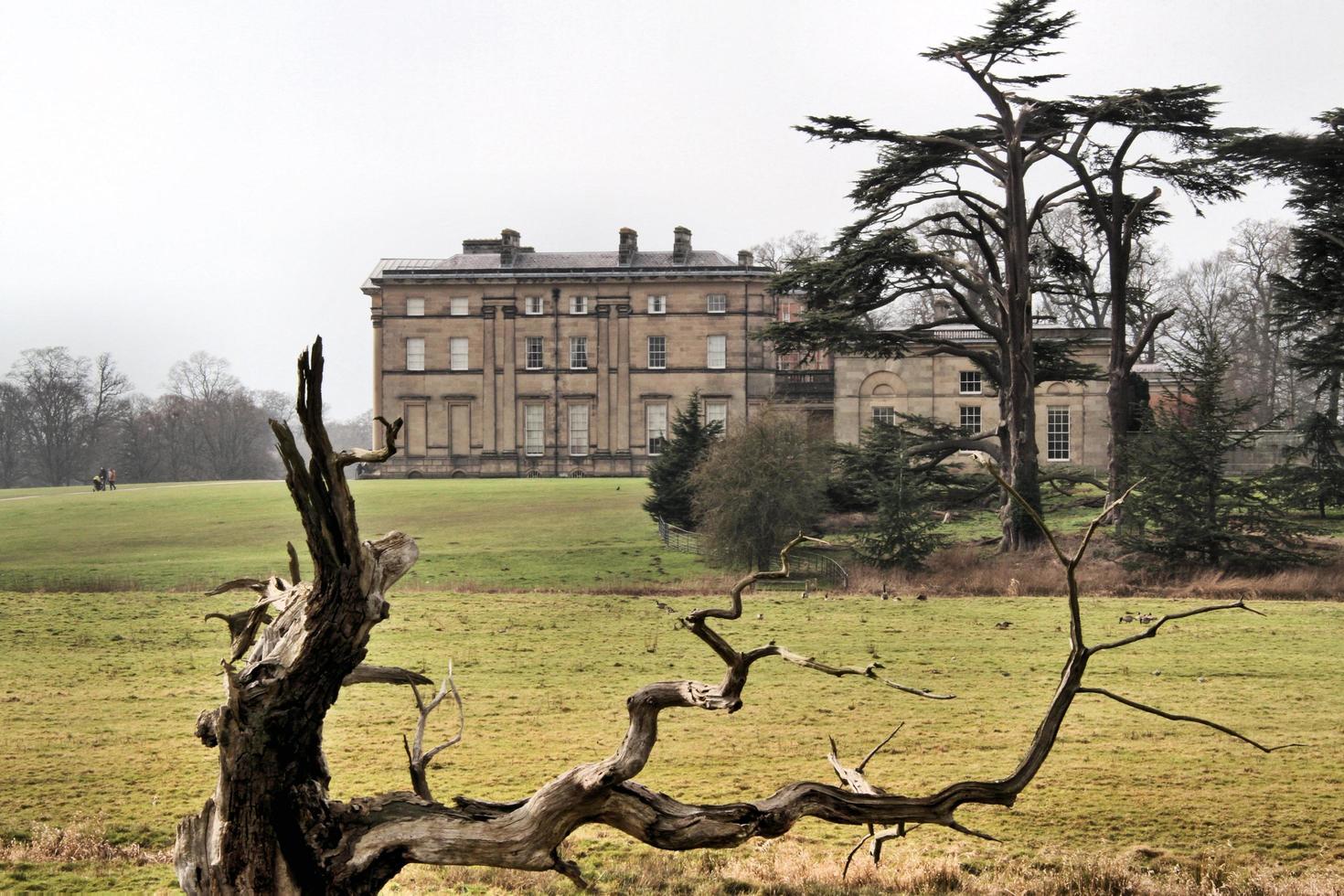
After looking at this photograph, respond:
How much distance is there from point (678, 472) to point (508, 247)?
24.1 metres

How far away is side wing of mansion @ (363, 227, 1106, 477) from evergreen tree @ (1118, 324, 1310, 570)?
80.2 ft

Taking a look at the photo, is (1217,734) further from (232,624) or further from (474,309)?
(474,309)

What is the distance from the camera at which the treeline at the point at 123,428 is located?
46188 millimetres

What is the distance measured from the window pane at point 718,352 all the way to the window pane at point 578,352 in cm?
485

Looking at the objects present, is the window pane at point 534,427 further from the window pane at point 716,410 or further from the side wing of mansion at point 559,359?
the window pane at point 716,410

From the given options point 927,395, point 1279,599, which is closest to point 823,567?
point 1279,599

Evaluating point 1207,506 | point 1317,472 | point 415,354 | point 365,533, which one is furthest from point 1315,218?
point 415,354

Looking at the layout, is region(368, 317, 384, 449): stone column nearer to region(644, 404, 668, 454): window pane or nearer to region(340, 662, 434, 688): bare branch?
region(644, 404, 668, 454): window pane

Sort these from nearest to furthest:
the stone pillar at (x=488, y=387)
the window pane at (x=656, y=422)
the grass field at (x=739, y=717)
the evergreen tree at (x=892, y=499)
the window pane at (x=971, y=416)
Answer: the grass field at (x=739, y=717)
the evergreen tree at (x=892, y=499)
the window pane at (x=971, y=416)
the window pane at (x=656, y=422)
the stone pillar at (x=488, y=387)

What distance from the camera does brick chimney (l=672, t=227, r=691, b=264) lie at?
5091 centimetres

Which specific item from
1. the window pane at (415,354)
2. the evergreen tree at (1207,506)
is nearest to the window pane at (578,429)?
the window pane at (415,354)

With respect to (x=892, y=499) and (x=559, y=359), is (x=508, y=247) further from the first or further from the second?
(x=892, y=499)

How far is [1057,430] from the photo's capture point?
38.9 m

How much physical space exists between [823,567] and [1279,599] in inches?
318
